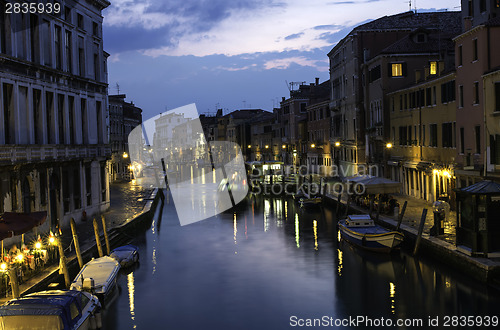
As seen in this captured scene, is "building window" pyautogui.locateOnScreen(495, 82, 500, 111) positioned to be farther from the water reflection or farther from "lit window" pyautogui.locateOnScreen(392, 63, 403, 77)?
"lit window" pyautogui.locateOnScreen(392, 63, 403, 77)

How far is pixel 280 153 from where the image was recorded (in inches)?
3398

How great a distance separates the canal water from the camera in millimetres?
16922

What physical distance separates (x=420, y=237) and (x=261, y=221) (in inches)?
636

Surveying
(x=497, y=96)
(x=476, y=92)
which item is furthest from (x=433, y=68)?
(x=497, y=96)

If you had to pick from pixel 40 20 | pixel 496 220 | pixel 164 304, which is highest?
pixel 40 20

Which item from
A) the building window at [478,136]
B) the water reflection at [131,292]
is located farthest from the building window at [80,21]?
the building window at [478,136]

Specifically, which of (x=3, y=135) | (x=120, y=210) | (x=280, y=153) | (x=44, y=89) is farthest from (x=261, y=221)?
(x=280, y=153)

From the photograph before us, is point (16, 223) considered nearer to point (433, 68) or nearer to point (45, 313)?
point (45, 313)

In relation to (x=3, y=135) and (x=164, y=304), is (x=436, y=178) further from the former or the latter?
(x=3, y=135)

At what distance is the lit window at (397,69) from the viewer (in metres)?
39.8

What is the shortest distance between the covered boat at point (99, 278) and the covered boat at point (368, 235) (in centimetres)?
1011

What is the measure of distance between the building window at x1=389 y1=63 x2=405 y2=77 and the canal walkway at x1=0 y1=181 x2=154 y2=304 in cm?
1788

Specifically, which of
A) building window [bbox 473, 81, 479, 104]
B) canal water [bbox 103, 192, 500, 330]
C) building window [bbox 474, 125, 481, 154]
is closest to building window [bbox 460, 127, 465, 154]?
building window [bbox 474, 125, 481, 154]

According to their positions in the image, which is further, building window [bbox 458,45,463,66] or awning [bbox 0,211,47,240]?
building window [bbox 458,45,463,66]
